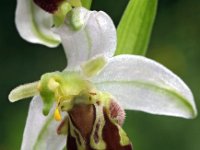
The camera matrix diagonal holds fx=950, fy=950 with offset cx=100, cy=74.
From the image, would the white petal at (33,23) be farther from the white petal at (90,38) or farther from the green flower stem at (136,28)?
the green flower stem at (136,28)

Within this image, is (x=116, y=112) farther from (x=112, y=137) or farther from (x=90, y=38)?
(x=90, y=38)

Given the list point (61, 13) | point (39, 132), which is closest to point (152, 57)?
point (39, 132)

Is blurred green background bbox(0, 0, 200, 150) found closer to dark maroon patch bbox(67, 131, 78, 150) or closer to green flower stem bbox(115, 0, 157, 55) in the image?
green flower stem bbox(115, 0, 157, 55)

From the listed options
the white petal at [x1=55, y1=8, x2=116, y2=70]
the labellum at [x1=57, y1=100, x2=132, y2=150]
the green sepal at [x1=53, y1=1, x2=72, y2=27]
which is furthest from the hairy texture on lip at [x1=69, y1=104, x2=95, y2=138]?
the green sepal at [x1=53, y1=1, x2=72, y2=27]

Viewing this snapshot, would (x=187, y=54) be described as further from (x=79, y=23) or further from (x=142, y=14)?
(x=79, y=23)

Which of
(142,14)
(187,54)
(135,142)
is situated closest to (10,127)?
(135,142)

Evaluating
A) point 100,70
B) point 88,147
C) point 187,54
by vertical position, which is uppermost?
point 100,70
